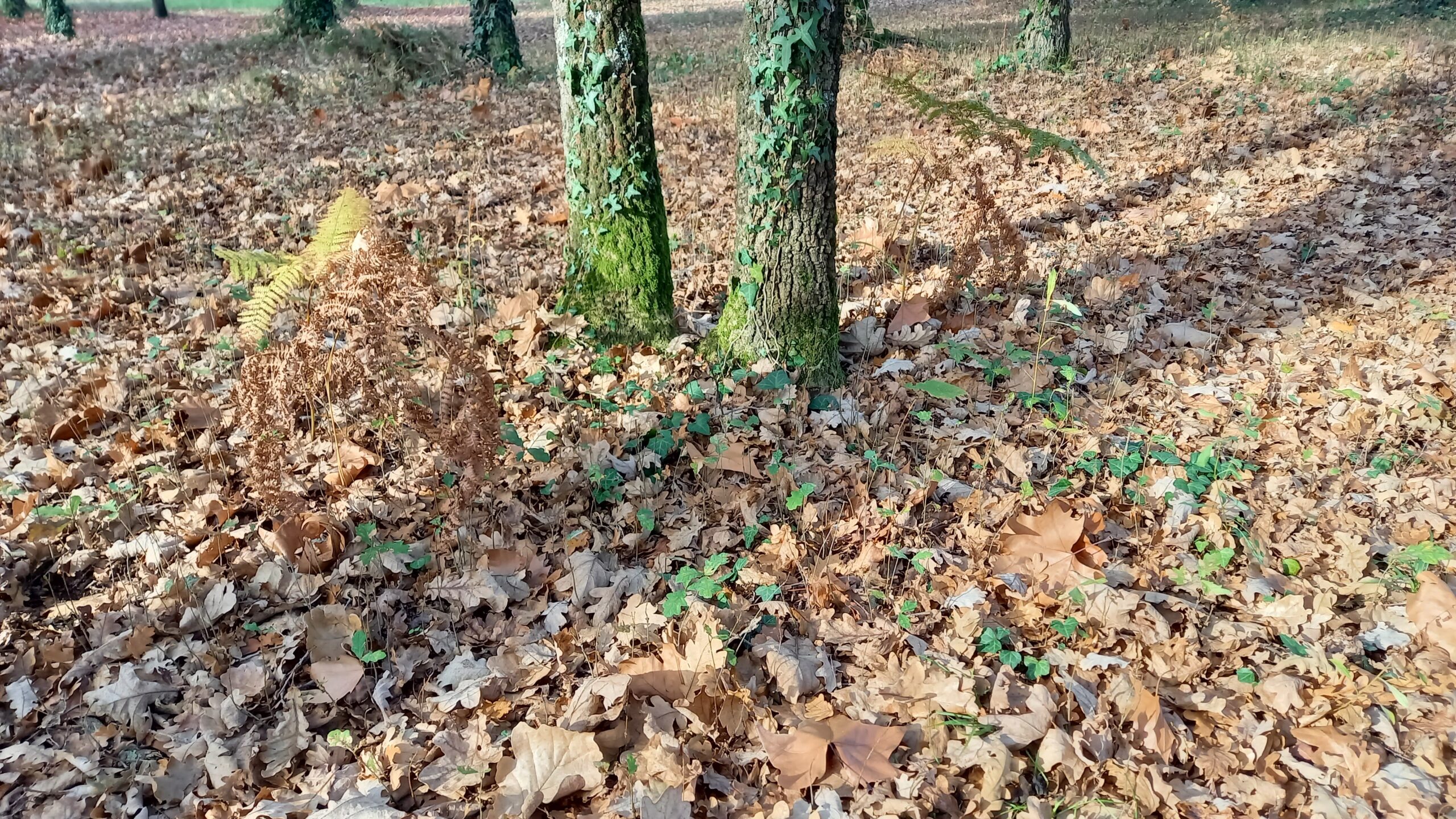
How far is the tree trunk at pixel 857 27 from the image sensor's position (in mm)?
11523

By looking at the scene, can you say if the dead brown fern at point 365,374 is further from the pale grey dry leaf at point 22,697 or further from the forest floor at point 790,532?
the pale grey dry leaf at point 22,697

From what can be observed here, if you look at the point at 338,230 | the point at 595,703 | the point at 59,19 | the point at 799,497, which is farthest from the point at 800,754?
the point at 59,19

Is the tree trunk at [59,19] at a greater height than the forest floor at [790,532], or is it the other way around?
the tree trunk at [59,19]

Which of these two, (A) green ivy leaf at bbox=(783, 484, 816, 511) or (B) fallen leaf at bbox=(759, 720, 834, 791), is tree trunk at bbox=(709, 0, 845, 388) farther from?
(B) fallen leaf at bbox=(759, 720, 834, 791)

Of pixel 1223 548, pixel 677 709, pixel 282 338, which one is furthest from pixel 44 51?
pixel 1223 548

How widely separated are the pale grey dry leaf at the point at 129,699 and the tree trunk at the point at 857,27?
11481mm

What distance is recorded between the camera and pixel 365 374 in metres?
3.31

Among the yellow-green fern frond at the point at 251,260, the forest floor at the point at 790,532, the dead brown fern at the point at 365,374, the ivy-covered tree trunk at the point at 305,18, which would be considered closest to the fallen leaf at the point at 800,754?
the forest floor at the point at 790,532

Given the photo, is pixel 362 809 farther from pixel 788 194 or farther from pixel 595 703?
pixel 788 194

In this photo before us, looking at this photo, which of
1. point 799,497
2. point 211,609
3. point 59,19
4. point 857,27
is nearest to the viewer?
point 211,609

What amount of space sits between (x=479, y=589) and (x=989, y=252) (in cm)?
402

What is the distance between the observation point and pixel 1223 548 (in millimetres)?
3002

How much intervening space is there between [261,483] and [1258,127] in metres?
8.44

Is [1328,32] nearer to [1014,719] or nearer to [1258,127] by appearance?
[1258,127]
